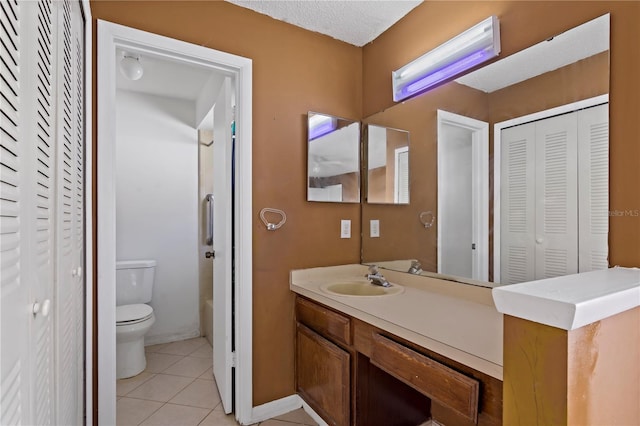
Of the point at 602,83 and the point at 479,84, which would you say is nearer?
the point at 602,83

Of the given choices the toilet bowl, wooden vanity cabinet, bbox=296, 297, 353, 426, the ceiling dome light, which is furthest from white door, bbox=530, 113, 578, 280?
the toilet bowl

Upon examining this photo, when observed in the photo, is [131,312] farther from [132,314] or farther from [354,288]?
[354,288]

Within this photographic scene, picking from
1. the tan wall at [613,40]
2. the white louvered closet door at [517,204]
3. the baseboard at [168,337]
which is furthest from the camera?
the baseboard at [168,337]

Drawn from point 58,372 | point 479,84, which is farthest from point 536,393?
point 479,84

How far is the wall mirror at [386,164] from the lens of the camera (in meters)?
2.04

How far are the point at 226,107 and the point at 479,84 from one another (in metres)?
1.39

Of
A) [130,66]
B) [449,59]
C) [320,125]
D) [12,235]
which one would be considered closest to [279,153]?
[320,125]

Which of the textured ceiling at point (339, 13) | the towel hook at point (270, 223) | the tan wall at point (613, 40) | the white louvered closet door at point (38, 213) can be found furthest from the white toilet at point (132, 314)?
the tan wall at point (613, 40)

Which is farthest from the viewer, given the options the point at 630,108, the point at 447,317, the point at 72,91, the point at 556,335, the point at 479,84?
the point at 479,84

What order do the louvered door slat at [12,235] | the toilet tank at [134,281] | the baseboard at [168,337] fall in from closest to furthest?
the louvered door slat at [12,235], the toilet tank at [134,281], the baseboard at [168,337]

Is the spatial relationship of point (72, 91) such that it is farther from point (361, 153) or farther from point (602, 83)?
point (602, 83)

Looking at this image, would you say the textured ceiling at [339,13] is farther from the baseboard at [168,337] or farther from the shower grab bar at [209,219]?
the baseboard at [168,337]

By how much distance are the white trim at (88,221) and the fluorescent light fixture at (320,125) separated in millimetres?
1133

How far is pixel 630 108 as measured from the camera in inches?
42.4
